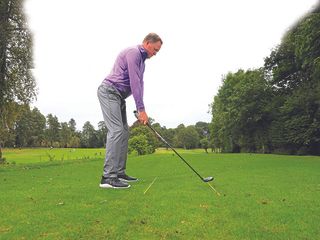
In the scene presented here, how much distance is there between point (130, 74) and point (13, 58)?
18245 millimetres

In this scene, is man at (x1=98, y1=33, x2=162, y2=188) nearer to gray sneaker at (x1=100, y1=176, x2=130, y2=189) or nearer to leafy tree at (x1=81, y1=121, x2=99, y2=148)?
gray sneaker at (x1=100, y1=176, x2=130, y2=189)

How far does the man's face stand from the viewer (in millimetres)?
6938

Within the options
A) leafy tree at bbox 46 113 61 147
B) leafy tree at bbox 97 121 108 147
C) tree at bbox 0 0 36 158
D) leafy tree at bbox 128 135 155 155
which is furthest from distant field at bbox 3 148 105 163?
leafy tree at bbox 46 113 61 147

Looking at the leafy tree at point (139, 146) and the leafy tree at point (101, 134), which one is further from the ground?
the leafy tree at point (101, 134)

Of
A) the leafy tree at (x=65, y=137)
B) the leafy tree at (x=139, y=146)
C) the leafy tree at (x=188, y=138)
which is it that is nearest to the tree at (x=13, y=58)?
the leafy tree at (x=139, y=146)

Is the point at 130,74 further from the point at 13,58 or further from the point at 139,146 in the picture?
the point at 139,146

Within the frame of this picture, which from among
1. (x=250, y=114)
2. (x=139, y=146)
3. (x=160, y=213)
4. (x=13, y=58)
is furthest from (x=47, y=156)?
(x=160, y=213)

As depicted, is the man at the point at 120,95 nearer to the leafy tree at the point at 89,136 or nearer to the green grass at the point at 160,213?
the green grass at the point at 160,213

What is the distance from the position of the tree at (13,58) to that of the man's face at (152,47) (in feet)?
54.9

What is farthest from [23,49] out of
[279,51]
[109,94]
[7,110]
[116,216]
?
[279,51]

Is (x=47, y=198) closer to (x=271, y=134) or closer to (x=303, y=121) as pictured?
(x=303, y=121)

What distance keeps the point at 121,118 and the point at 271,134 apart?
145 feet

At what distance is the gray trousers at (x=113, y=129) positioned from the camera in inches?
263

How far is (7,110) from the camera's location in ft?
78.2
